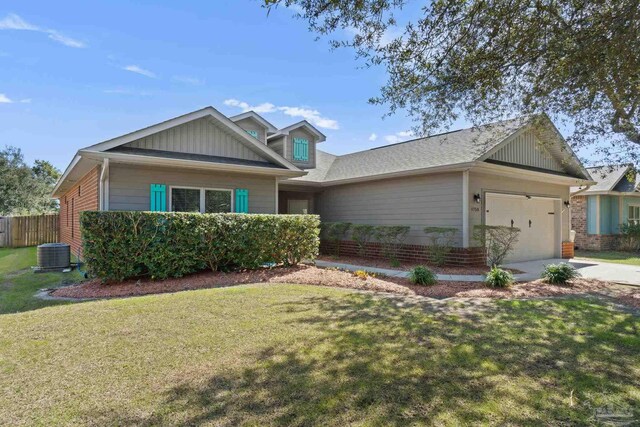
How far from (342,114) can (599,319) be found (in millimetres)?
11253

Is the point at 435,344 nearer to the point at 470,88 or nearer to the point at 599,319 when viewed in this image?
the point at 599,319

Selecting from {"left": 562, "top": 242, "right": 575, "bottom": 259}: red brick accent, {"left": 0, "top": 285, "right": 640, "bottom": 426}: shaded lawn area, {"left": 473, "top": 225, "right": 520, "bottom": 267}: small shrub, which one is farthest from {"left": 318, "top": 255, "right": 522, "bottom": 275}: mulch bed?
{"left": 562, "top": 242, "right": 575, "bottom": 259}: red brick accent

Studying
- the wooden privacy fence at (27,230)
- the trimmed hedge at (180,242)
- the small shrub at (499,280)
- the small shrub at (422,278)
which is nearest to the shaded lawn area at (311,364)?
the trimmed hedge at (180,242)

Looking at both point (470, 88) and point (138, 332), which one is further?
point (470, 88)

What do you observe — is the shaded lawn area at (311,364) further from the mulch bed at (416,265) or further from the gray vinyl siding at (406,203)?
the gray vinyl siding at (406,203)

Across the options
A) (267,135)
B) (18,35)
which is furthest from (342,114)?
(18,35)

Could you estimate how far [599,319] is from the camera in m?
5.42

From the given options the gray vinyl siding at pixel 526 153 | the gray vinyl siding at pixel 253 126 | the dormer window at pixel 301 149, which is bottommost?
the gray vinyl siding at pixel 526 153

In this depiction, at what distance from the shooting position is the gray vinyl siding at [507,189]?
10.7 meters

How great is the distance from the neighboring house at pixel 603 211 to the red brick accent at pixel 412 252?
10632 mm

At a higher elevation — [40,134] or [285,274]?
[40,134]

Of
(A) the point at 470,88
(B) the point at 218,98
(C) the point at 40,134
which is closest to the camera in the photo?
(A) the point at 470,88

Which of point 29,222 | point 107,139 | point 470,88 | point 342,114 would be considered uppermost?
point 342,114

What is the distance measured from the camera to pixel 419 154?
503 inches
